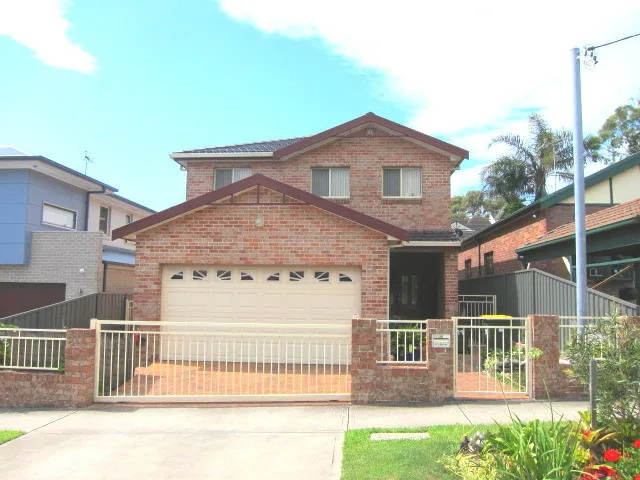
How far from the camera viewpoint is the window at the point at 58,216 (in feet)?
53.6

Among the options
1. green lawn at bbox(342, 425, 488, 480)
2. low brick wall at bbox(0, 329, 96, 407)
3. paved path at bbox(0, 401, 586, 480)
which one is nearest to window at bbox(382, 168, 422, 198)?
paved path at bbox(0, 401, 586, 480)

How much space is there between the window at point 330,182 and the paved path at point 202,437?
8586 mm

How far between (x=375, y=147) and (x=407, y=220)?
238 centimetres

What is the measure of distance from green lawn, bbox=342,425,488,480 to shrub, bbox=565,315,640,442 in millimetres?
1537

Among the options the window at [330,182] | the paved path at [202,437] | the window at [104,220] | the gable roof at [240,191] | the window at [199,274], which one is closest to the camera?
the paved path at [202,437]

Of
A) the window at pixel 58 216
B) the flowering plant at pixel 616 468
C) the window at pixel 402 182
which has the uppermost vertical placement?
the window at pixel 402 182

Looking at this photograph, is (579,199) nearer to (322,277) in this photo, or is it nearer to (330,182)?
(322,277)

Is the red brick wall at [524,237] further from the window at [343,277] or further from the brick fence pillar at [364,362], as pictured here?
the brick fence pillar at [364,362]

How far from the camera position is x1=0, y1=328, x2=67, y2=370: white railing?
836 cm

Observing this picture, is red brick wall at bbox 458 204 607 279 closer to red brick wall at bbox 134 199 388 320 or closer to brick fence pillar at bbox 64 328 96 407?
red brick wall at bbox 134 199 388 320

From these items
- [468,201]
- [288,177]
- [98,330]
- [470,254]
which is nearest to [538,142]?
[470,254]

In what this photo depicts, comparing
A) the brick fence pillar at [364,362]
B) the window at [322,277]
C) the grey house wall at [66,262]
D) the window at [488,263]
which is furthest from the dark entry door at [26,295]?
→ the window at [488,263]

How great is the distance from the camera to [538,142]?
29672mm

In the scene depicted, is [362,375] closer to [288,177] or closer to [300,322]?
[300,322]
